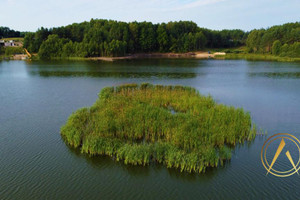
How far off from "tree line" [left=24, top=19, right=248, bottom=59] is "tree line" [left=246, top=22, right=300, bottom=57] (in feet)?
87.3

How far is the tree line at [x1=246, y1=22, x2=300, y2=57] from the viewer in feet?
317

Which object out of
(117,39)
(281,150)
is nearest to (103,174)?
(281,150)

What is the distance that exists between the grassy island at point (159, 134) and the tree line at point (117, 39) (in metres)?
84.1

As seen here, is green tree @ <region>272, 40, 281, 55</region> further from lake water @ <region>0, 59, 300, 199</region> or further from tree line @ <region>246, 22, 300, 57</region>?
lake water @ <region>0, 59, 300, 199</region>

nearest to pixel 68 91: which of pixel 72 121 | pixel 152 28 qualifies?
pixel 72 121

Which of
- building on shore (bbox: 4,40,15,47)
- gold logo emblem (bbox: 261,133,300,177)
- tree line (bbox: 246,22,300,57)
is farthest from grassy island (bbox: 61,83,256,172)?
building on shore (bbox: 4,40,15,47)

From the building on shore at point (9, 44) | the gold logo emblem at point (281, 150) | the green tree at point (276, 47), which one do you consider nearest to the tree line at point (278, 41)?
the green tree at point (276, 47)

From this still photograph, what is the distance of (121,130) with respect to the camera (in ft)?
57.7

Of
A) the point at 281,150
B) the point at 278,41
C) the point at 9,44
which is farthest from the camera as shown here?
the point at 9,44

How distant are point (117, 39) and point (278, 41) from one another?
232 ft

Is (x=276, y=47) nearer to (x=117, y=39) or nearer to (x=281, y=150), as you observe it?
(x=117, y=39)

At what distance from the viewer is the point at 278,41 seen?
10206 cm

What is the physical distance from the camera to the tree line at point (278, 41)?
96625 mm

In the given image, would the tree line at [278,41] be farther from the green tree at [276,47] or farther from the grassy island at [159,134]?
the grassy island at [159,134]
